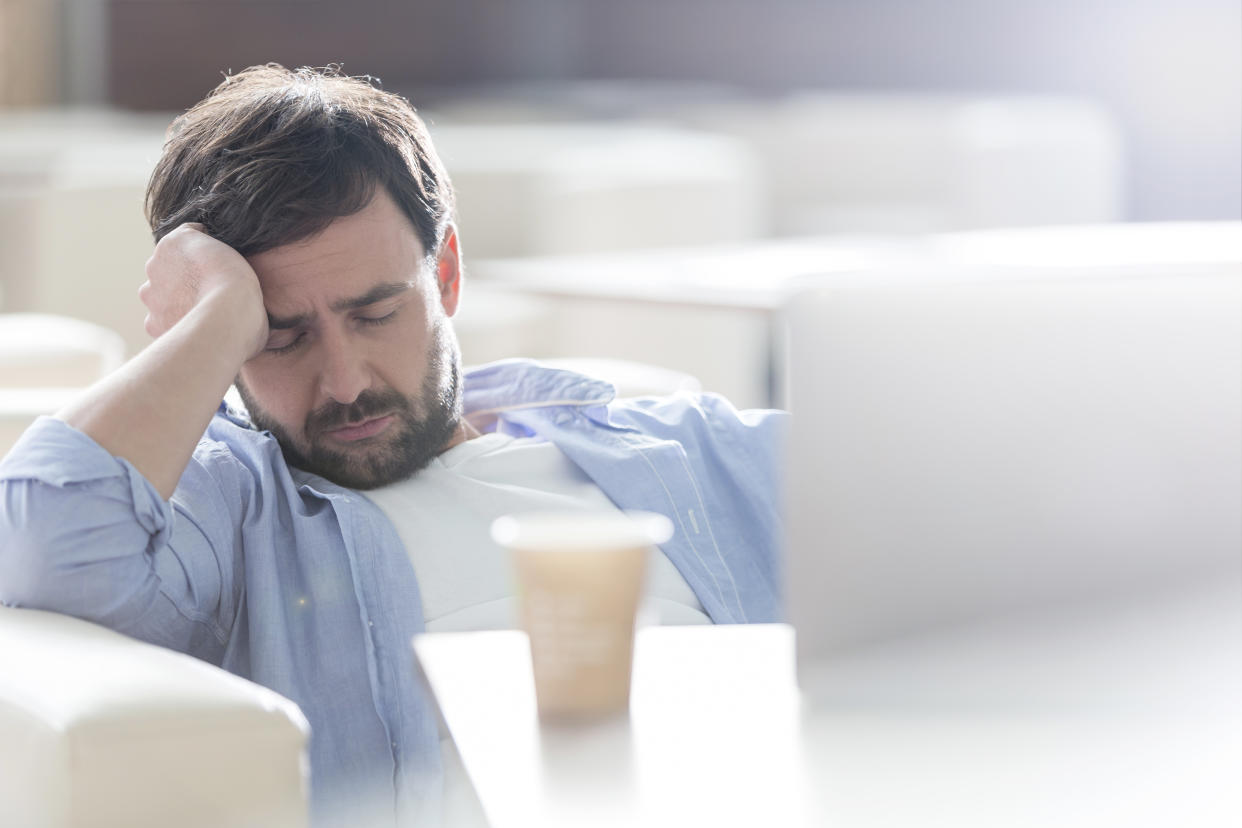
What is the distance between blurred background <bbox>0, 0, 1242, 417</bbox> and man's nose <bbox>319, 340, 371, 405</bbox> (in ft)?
3.41

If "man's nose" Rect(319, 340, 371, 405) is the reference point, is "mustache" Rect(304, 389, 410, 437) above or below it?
below

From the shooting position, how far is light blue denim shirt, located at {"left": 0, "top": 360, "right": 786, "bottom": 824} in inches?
45.8

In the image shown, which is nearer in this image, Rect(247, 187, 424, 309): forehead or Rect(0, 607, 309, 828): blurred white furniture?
Rect(0, 607, 309, 828): blurred white furniture

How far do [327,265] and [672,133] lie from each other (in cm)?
414

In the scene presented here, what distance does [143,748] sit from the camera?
909 mm

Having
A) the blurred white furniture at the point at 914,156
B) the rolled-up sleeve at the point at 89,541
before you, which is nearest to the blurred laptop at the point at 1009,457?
the rolled-up sleeve at the point at 89,541

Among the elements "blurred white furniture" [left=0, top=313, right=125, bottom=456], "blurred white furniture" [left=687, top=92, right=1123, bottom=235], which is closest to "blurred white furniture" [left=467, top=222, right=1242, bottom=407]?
"blurred white furniture" [left=0, top=313, right=125, bottom=456]

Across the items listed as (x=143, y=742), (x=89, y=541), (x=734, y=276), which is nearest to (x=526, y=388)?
(x=89, y=541)

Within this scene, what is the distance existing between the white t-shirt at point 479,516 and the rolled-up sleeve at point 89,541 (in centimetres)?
22

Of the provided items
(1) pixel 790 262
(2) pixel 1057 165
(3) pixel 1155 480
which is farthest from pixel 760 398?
(3) pixel 1155 480

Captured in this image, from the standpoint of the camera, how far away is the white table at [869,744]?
76 cm

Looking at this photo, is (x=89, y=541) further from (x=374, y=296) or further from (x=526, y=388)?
(x=526, y=388)

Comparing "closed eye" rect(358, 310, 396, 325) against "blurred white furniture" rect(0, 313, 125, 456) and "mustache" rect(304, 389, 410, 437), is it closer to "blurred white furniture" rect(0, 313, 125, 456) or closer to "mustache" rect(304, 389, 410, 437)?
"mustache" rect(304, 389, 410, 437)

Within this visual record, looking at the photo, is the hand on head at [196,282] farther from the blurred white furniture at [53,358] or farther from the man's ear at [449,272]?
the blurred white furniture at [53,358]
